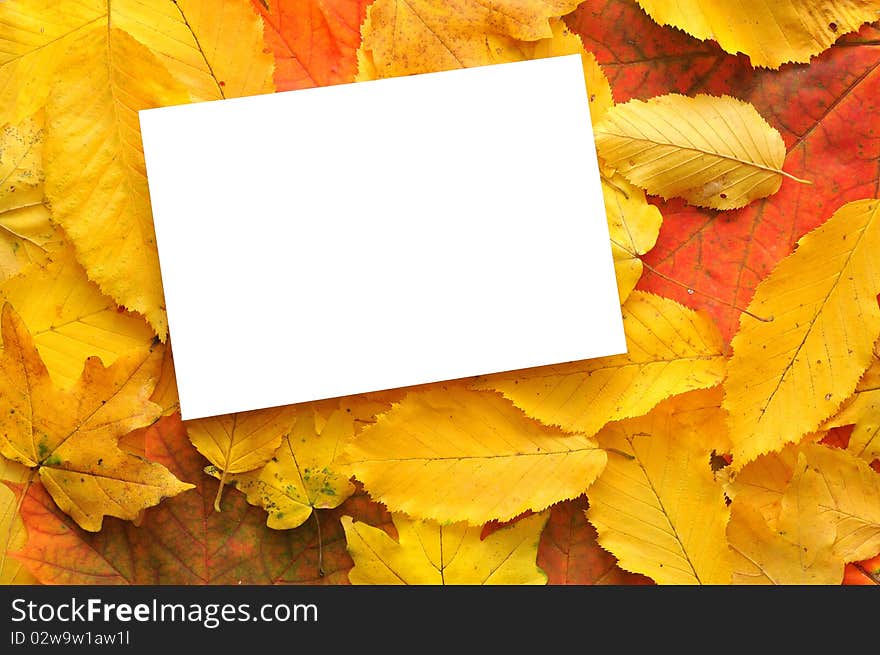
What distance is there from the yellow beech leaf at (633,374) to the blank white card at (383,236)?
17mm

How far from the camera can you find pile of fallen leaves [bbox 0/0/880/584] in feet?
2.36

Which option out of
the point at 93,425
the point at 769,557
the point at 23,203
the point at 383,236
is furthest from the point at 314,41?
the point at 769,557

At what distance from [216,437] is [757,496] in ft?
1.75

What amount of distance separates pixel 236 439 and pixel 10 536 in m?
0.23

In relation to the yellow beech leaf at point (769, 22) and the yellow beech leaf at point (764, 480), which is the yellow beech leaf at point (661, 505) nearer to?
the yellow beech leaf at point (764, 480)

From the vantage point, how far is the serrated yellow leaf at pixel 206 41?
0.71 m

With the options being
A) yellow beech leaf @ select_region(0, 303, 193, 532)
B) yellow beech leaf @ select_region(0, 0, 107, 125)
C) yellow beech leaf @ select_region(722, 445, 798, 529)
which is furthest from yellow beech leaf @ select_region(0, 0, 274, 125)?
yellow beech leaf @ select_region(722, 445, 798, 529)

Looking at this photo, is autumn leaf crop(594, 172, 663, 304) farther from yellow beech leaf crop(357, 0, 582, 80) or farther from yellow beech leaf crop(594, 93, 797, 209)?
yellow beech leaf crop(357, 0, 582, 80)

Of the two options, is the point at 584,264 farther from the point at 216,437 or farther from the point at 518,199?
the point at 216,437

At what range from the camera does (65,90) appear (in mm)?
708

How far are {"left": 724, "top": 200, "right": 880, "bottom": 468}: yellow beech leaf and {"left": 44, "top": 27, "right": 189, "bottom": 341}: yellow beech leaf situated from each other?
58 cm

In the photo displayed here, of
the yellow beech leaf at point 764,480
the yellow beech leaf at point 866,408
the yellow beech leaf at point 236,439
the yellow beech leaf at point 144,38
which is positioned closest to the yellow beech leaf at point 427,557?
the yellow beech leaf at point 236,439

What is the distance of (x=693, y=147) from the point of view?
0.75 meters
